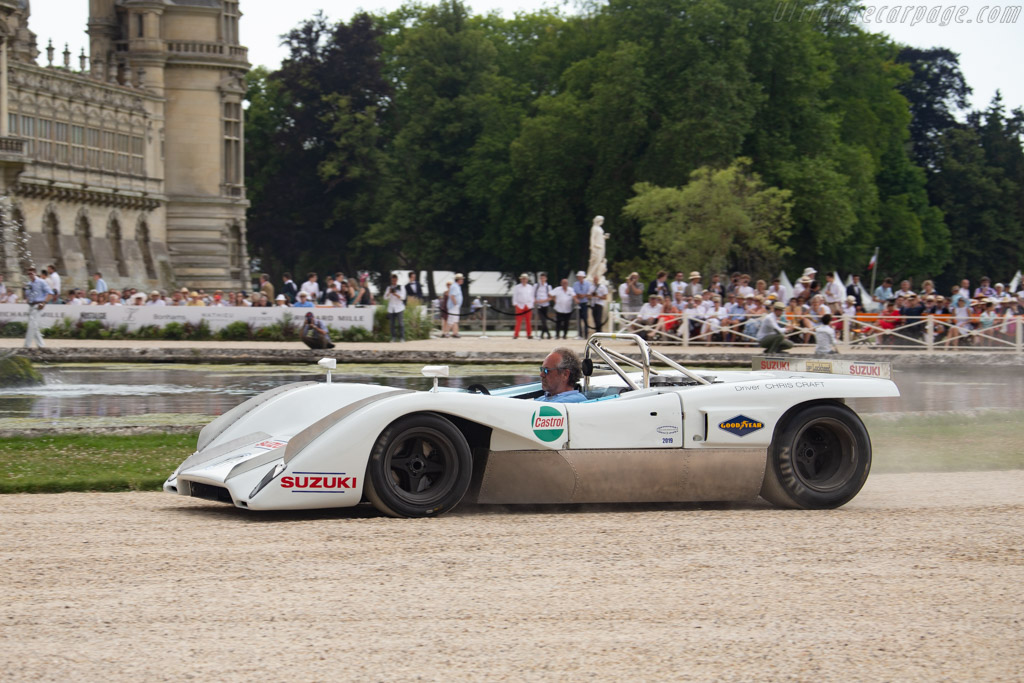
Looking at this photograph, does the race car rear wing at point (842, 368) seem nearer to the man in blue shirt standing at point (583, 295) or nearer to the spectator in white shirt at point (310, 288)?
the man in blue shirt standing at point (583, 295)

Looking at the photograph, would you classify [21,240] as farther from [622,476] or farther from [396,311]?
[622,476]

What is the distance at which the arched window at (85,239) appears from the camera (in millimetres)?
61312

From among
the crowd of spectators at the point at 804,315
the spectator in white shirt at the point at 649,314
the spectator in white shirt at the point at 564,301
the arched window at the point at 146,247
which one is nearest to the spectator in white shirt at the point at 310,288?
the spectator in white shirt at the point at 564,301

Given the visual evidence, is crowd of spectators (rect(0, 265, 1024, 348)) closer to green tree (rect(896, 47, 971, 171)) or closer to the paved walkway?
the paved walkway

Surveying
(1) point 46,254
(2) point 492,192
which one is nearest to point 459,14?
(2) point 492,192

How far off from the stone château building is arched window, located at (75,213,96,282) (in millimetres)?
76

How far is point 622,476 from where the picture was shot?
30.8 feet

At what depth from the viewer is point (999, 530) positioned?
859 cm

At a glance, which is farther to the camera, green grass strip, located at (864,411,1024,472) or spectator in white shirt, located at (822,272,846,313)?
spectator in white shirt, located at (822,272,846,313)

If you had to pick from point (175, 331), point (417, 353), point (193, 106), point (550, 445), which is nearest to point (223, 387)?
point (417, 353)

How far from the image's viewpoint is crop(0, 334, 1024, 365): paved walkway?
28781 millimetres

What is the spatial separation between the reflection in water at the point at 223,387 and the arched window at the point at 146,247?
4121 centimetres

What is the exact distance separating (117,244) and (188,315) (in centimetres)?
3187

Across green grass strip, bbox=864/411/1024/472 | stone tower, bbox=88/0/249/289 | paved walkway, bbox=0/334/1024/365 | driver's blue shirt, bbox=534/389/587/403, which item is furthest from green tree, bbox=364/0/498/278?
driver's blue shirt, bbox=534/389/587/403
